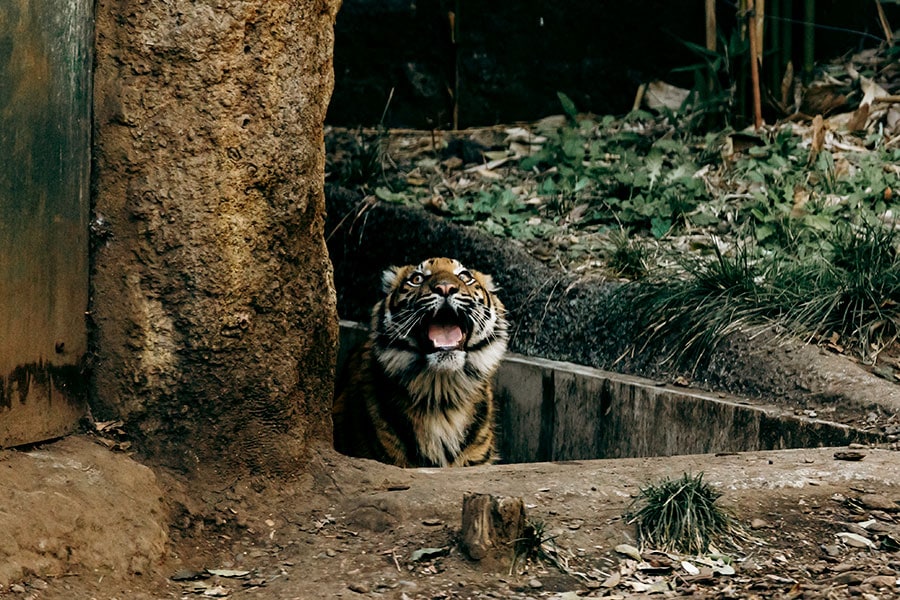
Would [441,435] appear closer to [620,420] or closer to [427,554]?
[620,420]

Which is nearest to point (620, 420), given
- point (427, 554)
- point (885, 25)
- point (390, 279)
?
point (390, 279)

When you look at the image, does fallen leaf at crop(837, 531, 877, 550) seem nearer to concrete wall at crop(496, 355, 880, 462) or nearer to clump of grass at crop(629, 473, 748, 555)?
clump of grass at crop(629, 473, 748, 555)

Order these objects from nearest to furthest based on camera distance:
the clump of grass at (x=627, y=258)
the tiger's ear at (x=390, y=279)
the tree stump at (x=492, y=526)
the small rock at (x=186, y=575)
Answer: the tree stump at (x=492, y=526) → the small rock at (x=186, y=575) → the tiger's ear at (x=390, y=279) → the clump of grass at (x=627, y=258)

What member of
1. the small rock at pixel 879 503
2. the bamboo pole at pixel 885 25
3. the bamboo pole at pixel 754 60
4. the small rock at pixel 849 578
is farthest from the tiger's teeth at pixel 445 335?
the bamboo pole at pixel 885 25

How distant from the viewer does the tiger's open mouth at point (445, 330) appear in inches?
220

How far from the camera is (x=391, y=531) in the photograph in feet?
12.7

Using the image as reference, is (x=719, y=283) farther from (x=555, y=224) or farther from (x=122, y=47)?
(x=122, y=47)

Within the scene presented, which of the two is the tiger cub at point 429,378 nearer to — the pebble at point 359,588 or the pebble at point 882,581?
the pebble at point 359,588

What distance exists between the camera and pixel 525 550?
361 cm

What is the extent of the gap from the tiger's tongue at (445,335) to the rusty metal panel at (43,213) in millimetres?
2019

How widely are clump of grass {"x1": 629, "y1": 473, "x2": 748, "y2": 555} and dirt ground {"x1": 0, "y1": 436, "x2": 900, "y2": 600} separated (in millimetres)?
50

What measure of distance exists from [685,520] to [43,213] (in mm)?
2184

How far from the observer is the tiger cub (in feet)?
18.0

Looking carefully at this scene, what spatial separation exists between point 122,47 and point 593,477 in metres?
2.11
